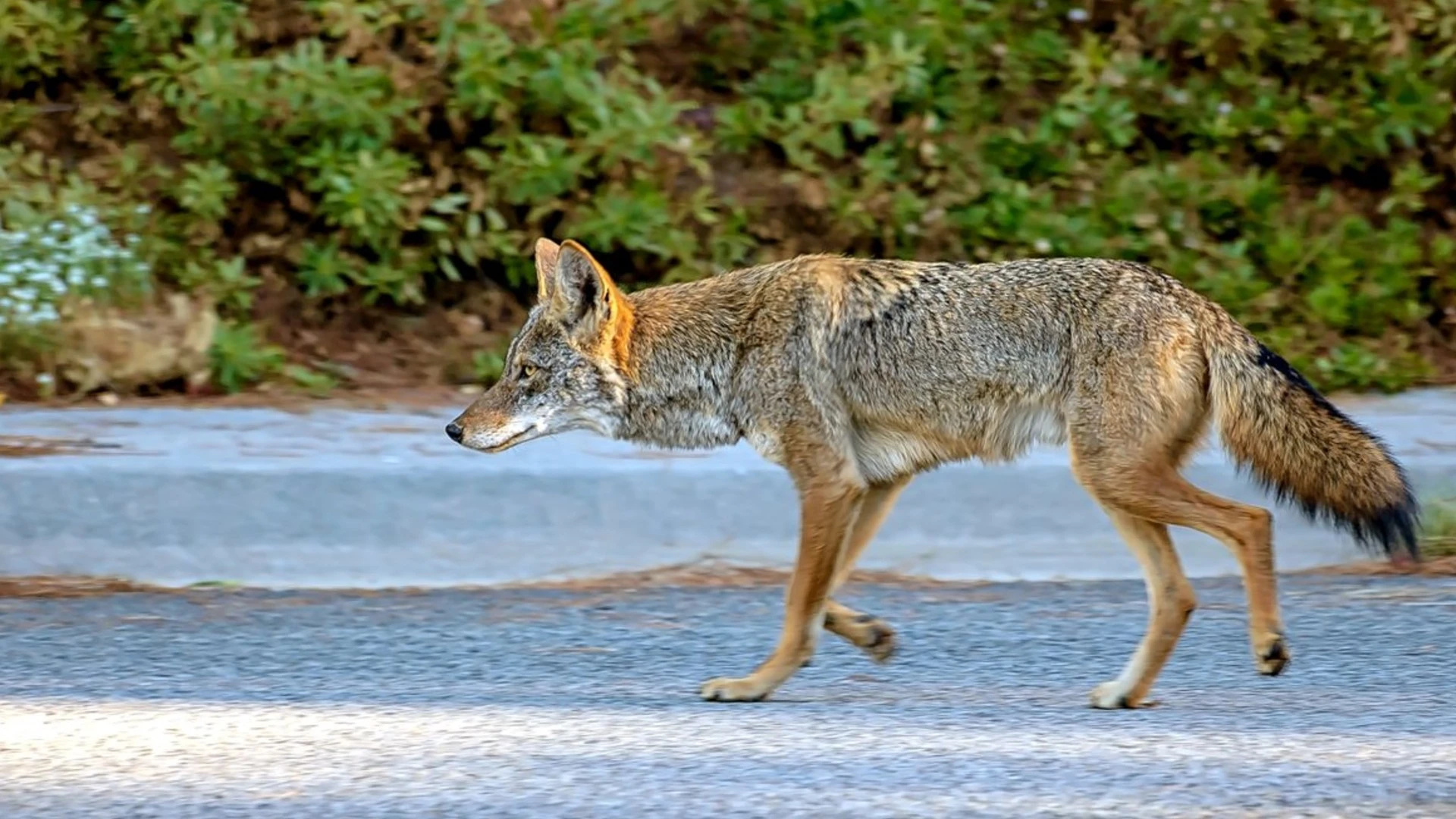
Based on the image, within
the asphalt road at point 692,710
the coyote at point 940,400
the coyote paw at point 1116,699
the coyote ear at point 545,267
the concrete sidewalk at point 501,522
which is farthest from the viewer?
the concrete sidewalk at point 501,522

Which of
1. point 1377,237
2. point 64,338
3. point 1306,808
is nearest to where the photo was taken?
point 1306,808

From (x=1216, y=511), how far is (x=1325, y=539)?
225cm

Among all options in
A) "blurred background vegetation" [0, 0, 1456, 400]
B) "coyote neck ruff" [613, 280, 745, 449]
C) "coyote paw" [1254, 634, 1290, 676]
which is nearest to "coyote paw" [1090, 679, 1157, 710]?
"coyote paw" [1254, 634, 1290, 676]

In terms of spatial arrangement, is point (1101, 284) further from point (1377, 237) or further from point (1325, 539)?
point (1377, 237)

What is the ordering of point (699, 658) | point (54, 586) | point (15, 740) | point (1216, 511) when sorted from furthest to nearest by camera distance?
point (54, 586)
point (699, 658)
point (1216, 511)
point (15, 740)

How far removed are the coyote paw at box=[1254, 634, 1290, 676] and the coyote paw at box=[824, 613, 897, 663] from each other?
104cm

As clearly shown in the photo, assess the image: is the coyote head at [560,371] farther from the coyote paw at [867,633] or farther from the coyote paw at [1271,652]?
the coyote paw at [1271,652]

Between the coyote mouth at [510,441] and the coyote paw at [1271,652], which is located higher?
the coyote mouth at [510,441]

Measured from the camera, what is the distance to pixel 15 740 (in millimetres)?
5125

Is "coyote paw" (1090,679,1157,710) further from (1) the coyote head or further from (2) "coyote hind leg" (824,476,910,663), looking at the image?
(1) the coyote head

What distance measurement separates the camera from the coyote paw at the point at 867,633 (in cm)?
597

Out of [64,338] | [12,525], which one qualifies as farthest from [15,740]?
[64,338]

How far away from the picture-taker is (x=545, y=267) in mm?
6602

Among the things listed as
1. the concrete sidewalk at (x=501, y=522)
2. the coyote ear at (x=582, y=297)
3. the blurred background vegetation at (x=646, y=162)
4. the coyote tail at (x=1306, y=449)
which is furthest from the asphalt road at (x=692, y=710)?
the blurred background vegetation at (x=646, y=162)
